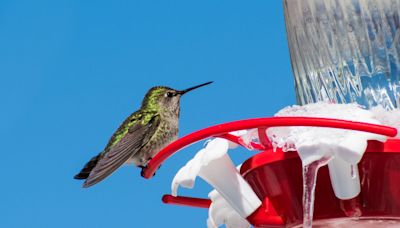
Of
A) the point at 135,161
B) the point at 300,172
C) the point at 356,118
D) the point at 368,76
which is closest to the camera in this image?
the point at 356,118

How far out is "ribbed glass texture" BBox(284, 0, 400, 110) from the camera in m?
3.99

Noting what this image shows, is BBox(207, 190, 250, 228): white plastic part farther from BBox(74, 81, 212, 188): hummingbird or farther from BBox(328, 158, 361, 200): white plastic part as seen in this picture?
BBox(74, 81, 212, 188): hummingbird

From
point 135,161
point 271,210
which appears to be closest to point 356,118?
point 271,210

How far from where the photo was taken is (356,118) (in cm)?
314

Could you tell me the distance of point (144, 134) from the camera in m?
8.17

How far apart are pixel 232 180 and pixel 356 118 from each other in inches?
24.2

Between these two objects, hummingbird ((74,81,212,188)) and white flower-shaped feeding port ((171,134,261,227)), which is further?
hummingbird ((74,81,212,188))

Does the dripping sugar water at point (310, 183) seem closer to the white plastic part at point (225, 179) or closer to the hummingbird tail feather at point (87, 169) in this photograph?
the white plastic part at point (225, 179)

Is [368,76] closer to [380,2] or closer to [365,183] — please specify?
[380,2]

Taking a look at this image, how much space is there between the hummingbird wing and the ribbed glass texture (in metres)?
2.62

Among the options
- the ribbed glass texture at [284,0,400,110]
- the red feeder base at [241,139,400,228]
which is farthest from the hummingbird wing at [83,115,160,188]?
the red feeder base at [241,139,400,228]

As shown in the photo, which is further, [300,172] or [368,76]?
[368,76]

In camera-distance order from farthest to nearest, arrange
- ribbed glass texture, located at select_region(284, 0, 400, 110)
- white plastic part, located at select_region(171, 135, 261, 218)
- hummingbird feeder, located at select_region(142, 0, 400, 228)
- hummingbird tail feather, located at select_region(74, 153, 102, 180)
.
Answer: hummingbird tail feather, located at select_region(74, 153, 102, 180)
ribbed glass texture, located at select_region(284, 0, 400, 110)
white plastic part, located at select_region(171, 135, 261, 218)
hummingbird feeder, located at select_region(142, 0, 400, 228)

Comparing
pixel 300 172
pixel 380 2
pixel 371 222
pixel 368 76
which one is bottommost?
pixel 371 222
